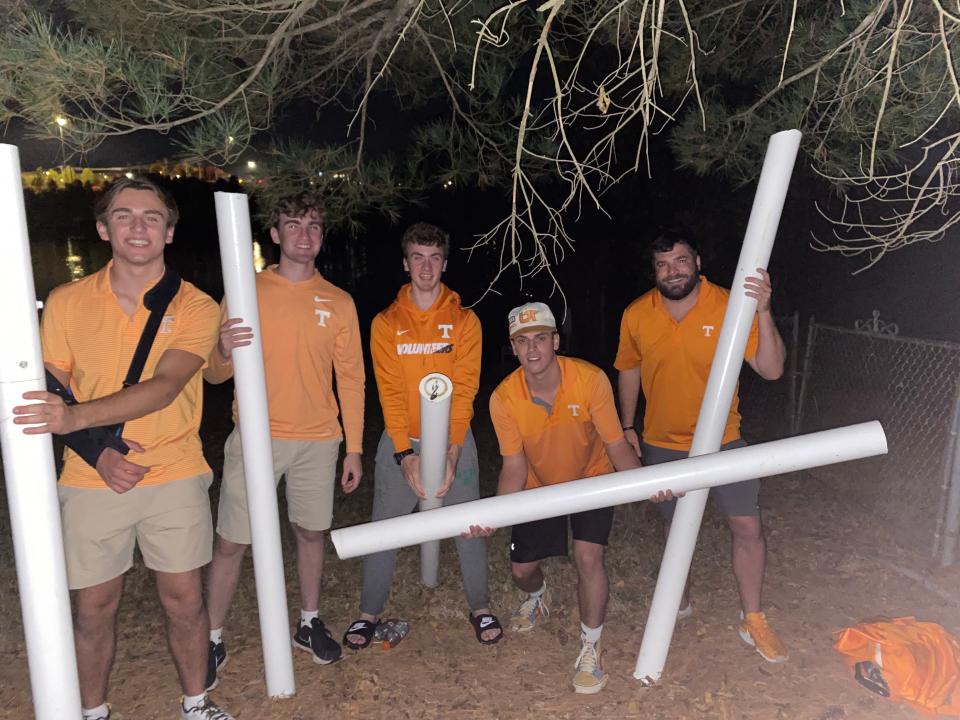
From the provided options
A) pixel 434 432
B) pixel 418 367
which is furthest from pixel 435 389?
pixel 418 367

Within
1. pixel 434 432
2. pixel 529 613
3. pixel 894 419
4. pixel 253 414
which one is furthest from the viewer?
pixel 894 419

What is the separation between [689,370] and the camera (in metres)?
3.21

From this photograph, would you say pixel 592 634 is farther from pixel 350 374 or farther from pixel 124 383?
pixel 124 383

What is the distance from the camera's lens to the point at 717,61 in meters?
5.06

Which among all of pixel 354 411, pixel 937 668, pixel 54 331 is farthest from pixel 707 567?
pixel 54 331

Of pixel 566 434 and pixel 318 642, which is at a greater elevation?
pixel 566 434

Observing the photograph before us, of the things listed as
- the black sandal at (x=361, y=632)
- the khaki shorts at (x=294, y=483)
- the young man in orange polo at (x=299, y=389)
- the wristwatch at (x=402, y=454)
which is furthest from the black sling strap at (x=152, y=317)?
the black sandal at (x=361, y=632)

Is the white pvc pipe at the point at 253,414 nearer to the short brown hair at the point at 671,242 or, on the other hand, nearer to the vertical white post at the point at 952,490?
the short brown hair at the point at 671,242

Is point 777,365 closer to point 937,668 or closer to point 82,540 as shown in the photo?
point 937,668

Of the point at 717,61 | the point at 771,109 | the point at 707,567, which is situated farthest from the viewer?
the point at 717,61

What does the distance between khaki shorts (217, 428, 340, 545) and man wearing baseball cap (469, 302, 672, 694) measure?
2.51 ft

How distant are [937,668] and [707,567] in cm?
142

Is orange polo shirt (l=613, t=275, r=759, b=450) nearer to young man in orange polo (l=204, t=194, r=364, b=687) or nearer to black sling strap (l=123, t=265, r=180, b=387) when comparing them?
young man in orange polo (l=204, t=194, r=364, b=687)

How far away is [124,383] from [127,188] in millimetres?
655
